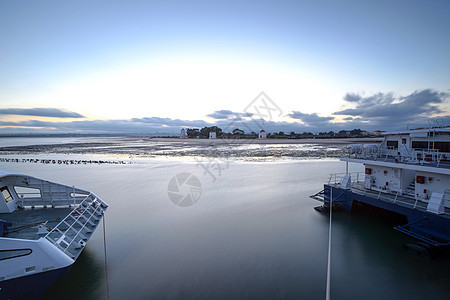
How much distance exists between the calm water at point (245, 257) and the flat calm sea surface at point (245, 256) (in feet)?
0.13

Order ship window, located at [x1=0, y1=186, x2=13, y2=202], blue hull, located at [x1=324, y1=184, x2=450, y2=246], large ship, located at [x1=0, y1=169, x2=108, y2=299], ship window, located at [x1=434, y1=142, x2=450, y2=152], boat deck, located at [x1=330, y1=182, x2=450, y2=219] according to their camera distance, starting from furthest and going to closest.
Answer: ship window, located at [x1=434, y1=142, x2=450, y2=152] → boat deck, located at [x1=330, y1=182, x2=450, y2=219] → ship window, located at [x1=0, y1=186, x2=13, y2=202] → blue hull, located at [x1=324, y1=184, x2=450, y2=246] → large ship, located at [x1=0, y1=169, x2=108, y2=299]

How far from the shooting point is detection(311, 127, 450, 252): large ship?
10758 millimetres

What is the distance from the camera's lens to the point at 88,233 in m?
9.62

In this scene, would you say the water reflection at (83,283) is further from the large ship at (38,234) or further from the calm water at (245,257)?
the large ship at (38,234)

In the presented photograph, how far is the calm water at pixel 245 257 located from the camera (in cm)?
862

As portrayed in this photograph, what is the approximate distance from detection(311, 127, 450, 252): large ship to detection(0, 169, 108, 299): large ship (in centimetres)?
1415

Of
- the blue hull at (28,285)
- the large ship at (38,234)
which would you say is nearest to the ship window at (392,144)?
the large ship at (38,234)

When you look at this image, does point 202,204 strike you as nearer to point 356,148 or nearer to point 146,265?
point 146,265

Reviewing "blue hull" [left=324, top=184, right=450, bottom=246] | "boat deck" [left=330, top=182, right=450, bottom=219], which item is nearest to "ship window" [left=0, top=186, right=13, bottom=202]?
"blue hull" [left=324, top=184, right=450, bottom=246]

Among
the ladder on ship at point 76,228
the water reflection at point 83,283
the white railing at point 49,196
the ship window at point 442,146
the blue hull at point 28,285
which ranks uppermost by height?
the ship window at point 442,146

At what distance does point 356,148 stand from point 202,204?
12421 millimetres

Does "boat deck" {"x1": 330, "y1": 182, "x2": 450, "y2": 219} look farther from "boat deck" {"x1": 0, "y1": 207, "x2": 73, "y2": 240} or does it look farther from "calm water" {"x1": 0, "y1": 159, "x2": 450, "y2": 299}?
"boat deck" {"x1": 0, "y1": 207, "x2": 73, "y2": 240}

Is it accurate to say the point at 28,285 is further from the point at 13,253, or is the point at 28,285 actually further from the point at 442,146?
the point at 442,146

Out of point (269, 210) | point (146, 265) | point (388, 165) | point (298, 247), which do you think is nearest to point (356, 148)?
point (388, 165)
